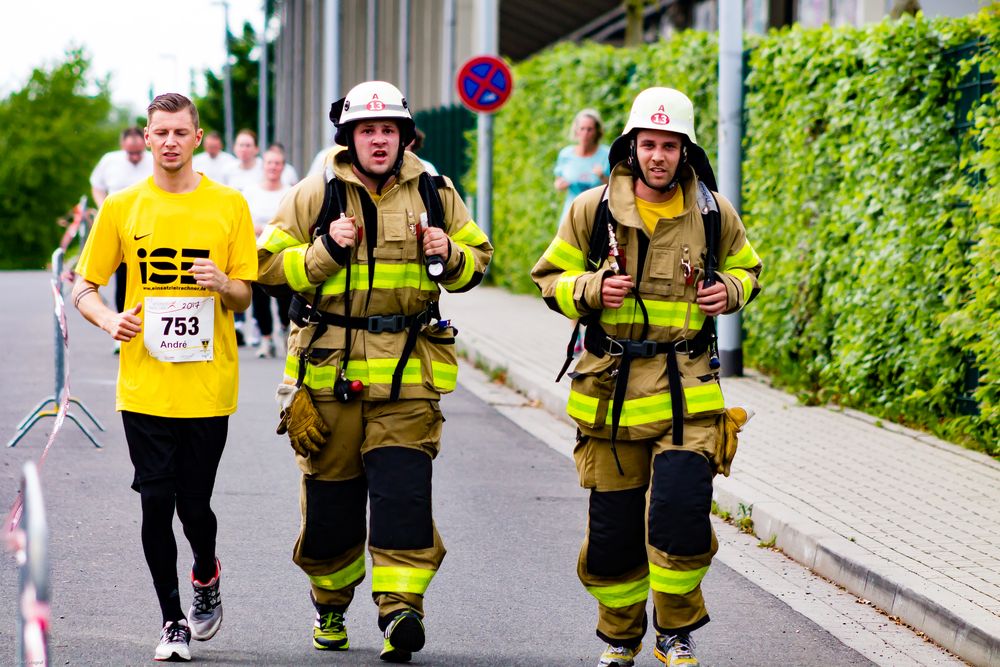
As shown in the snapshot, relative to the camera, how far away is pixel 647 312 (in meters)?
5.24

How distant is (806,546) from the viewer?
7.00 m

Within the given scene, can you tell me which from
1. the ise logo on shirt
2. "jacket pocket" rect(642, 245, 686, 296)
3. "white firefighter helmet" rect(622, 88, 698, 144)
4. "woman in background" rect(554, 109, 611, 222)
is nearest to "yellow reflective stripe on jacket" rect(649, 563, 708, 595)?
"jacket pocket" rect(642, 245, 686, 296)

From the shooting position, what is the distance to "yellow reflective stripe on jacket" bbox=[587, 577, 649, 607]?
5289 mm

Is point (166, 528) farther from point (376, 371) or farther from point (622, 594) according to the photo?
point (622, 594)

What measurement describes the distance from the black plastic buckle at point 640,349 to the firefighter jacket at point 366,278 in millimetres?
639

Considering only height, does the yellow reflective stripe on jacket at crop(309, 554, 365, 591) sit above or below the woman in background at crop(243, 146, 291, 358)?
below

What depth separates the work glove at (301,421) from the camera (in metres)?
5.29

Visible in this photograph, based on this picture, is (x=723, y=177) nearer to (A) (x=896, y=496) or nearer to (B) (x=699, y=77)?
(B) (x=699, y=77)

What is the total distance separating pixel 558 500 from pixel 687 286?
3397mm

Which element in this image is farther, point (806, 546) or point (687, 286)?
point (806, 546)

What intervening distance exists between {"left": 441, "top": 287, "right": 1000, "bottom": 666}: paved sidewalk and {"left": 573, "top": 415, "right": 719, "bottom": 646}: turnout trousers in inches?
44.3

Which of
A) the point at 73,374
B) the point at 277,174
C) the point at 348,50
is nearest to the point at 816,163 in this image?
the point at 277,174

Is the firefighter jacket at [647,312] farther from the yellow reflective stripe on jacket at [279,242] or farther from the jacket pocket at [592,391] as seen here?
the yellow reflective stripe on jacket at [279,242]

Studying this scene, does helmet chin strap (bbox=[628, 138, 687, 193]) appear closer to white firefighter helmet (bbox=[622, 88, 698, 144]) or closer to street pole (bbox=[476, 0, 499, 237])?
white firefighter helmet (bbox=[622, 88, 698, 144])
